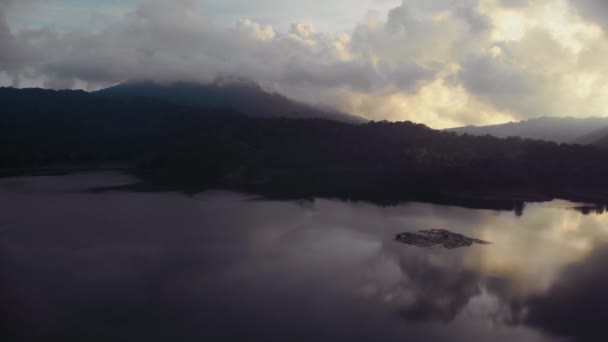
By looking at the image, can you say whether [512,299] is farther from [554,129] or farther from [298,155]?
[554,129]

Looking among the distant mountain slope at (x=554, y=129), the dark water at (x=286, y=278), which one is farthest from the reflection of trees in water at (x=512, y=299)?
the distant mountain slope at (x=554, y=129)

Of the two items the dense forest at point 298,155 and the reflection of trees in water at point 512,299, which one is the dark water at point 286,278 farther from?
the dense forest at point 298,155

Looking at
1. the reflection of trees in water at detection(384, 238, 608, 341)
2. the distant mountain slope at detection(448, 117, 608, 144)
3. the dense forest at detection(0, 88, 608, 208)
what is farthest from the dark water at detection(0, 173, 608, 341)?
the distant mountain slope at detection(448, 117, 608, 144)

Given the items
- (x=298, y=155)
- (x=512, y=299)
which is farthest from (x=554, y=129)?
(x=512, y=299)

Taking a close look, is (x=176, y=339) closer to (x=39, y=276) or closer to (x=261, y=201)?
(x=39, y=276)

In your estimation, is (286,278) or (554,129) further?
(554,129)

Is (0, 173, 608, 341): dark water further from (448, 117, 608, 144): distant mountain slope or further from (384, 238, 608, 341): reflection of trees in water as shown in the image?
(448, 117, 608, 144): distant mountain slope

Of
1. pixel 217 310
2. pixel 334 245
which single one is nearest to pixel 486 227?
pixel 334 245
